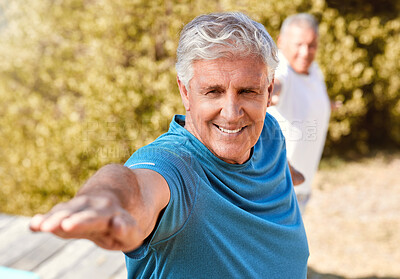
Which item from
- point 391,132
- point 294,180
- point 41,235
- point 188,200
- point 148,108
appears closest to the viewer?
point 188,200

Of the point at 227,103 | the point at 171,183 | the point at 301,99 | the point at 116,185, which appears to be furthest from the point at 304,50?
the point at 116,185

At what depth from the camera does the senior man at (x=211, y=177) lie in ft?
3.46

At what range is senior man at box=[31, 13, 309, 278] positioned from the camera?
1055mm

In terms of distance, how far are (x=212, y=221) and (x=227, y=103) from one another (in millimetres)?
363

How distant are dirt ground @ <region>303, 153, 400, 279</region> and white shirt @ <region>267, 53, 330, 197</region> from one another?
1.40 meters

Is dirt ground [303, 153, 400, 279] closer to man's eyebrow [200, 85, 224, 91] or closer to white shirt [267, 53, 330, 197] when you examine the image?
white shirt [267, 53, 330, 197]

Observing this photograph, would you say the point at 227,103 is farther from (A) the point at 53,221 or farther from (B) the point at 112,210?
(A) the point at 53,221

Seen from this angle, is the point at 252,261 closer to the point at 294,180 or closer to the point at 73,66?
the point at 294,180

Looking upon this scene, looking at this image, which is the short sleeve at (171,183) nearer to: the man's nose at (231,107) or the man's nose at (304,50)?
the man's nose at (231,107)

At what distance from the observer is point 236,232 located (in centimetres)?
131

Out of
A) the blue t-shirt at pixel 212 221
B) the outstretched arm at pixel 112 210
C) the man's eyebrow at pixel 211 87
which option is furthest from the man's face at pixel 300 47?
the outstretched arm at pixel 112 210

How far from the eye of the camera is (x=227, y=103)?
1.32 m

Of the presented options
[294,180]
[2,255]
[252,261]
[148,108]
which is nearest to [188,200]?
[252,261]

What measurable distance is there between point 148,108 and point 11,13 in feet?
6.75
